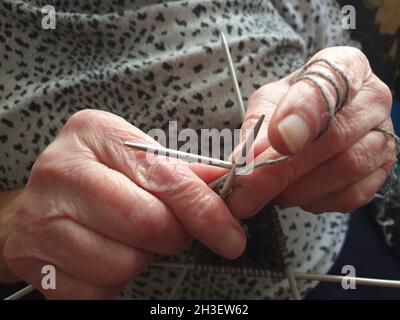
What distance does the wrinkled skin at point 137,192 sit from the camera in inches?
18.3

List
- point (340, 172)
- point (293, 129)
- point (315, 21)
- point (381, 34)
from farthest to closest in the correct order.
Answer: point (381, 34) → point (315, 21) → point (340, 172) → point (293, 129)

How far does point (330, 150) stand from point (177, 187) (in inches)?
7.7

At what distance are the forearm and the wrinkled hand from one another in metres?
0.09

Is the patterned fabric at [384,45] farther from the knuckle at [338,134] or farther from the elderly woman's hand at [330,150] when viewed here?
the knuckle at [338,134]

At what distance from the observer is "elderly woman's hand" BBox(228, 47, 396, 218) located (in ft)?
1.47

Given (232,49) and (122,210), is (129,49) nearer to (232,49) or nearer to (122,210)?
(232,49)

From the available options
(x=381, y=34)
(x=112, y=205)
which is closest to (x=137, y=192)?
(x=112, y=205)

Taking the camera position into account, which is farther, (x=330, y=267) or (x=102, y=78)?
(x=330, y=267)

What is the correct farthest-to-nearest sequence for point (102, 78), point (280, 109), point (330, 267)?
point (330, 267) < point (102, 78) < point (280, 109)

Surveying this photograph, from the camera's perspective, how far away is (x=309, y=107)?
16.3 inches

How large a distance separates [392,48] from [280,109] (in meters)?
0.66

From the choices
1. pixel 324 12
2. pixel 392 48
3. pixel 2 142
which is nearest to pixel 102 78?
pixel 2 142

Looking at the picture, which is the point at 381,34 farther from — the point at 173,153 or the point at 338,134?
the point at 173,153

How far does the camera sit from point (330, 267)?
776 millimetres
